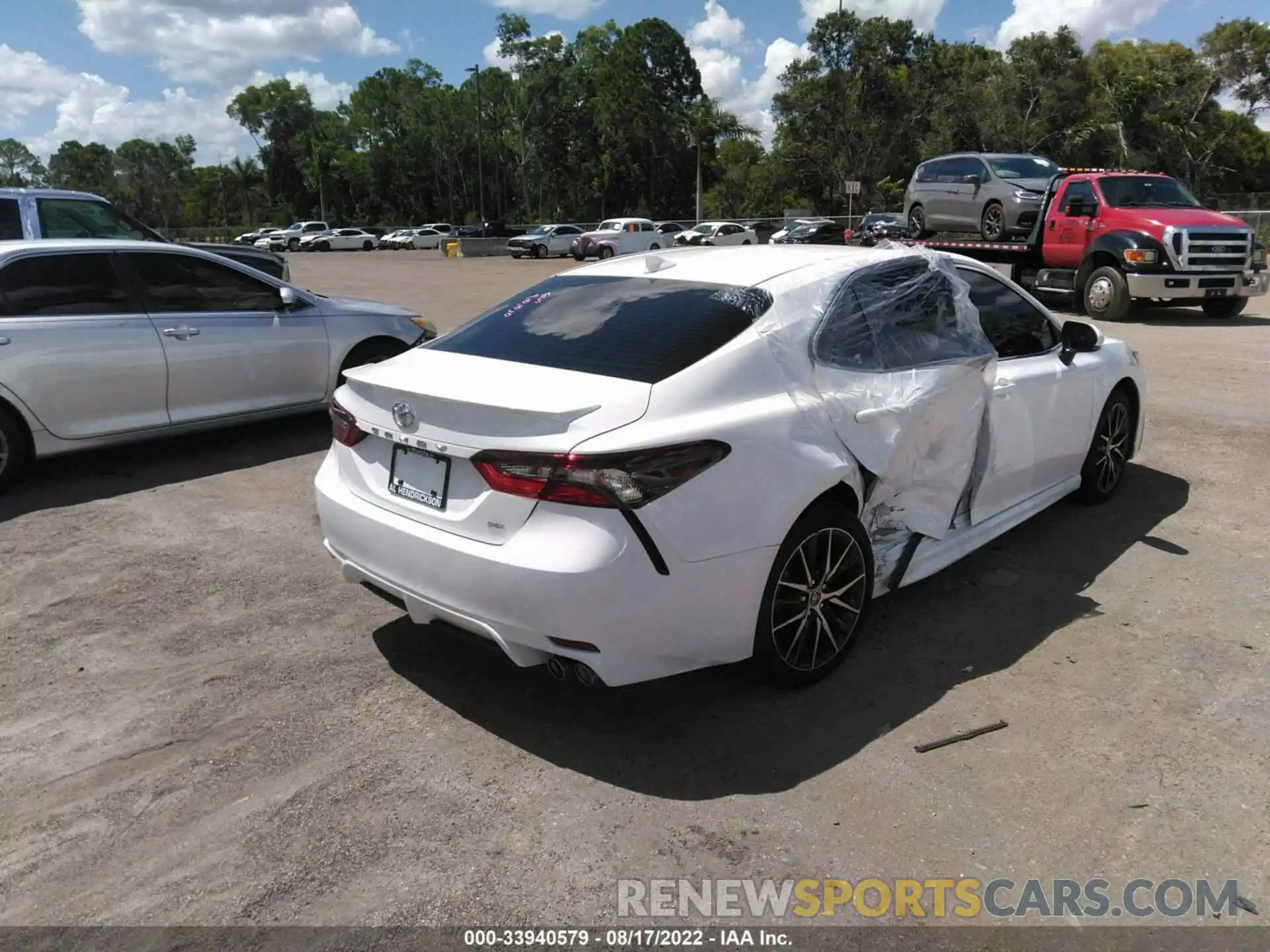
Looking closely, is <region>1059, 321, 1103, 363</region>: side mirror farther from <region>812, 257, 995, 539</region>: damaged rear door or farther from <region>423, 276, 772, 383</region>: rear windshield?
<region>423, 276, 772, 383</region>: rear windshield

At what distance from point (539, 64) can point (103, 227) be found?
74.4 metres

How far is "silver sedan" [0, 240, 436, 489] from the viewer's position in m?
6.02

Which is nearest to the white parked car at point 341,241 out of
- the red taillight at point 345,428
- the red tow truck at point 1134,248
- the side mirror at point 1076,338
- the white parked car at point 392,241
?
the white parked car at point 392,241

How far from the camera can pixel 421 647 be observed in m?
4.10

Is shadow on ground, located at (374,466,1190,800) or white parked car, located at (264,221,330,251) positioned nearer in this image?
shadow on ground, located at (374,466,1190,800)

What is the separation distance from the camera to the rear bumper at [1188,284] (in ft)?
46.4

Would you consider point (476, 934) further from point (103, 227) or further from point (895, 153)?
point (895, 153)

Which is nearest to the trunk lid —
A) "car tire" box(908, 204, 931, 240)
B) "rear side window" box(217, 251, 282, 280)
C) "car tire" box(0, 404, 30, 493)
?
"car tire" box(0, 404, 30, 493)

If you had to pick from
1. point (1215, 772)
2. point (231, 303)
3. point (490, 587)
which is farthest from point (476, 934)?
point (231, 303)

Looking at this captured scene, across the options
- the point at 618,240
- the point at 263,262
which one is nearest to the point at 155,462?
the point at 263,262

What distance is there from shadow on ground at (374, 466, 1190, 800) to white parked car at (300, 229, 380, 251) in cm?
6240

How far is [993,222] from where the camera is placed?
16984 mm

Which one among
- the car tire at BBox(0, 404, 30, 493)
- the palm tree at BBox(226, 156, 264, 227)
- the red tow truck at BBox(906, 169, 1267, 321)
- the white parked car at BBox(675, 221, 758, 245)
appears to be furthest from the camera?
the palm tree at BBox(226, 156, 264, 227)

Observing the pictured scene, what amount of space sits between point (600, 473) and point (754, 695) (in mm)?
1283
